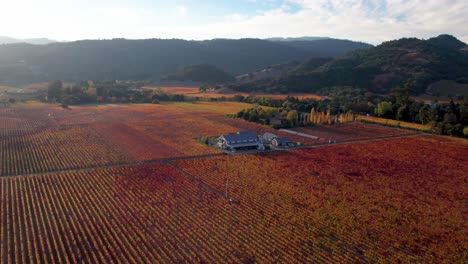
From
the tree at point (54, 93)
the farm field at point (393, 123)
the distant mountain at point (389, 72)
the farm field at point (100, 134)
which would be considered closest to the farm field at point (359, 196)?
the farm field at point (100, 134)

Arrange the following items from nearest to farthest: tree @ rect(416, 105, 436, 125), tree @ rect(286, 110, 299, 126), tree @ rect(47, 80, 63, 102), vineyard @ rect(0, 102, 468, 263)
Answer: vineyard @ rect(0, 102, 468, 263)
tree @ rect(286, 110, 299, 126)
tree @ rect(416, 105, 436, 125)
tree @ rect(47, 80, 63, 102)

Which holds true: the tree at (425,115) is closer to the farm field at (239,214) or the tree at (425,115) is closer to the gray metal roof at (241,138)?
the farm field at (239,214)

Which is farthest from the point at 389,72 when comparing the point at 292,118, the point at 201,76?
the point at 201,76

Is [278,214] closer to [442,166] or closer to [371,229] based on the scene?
[371,229]

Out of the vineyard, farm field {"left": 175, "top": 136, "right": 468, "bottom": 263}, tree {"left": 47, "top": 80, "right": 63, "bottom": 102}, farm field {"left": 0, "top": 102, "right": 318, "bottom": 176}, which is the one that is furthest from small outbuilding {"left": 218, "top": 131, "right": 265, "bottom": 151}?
tree {"left": 47, "top": 80, "right": 63, "bottom": 102}

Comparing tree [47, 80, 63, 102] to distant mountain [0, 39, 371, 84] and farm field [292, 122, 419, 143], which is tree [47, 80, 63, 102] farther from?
farm field [292, 122, 419, 143]

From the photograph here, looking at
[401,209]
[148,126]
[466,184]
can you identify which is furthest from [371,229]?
[148,126]
